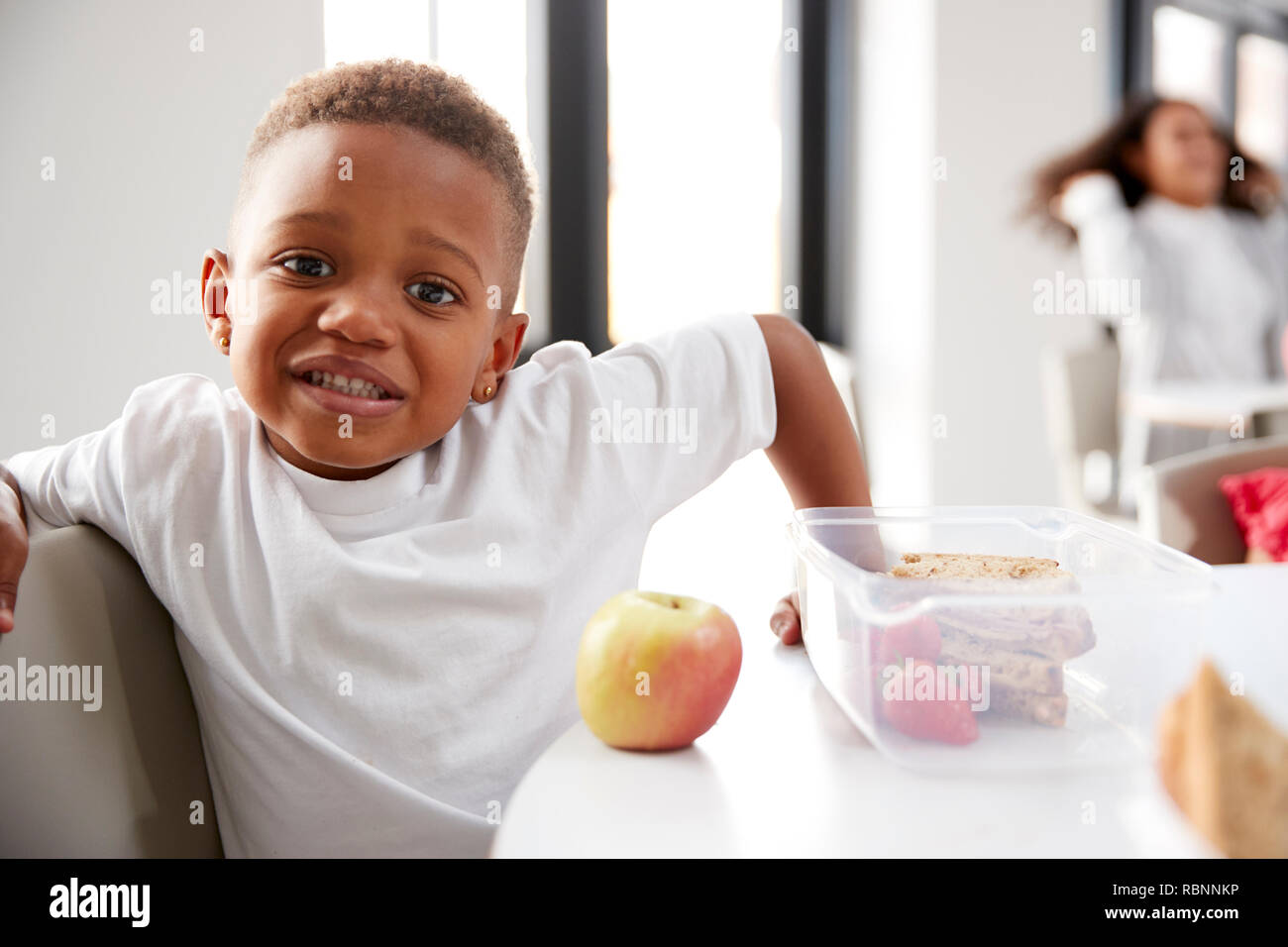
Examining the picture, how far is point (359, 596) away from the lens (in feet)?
→ 2.28

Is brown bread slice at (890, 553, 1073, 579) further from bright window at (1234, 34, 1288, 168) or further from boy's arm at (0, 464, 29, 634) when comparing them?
bright window at (1234, 34, 1288, 168)

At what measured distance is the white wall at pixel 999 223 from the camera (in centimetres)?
275

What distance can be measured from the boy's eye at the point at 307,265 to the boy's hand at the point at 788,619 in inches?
14.9

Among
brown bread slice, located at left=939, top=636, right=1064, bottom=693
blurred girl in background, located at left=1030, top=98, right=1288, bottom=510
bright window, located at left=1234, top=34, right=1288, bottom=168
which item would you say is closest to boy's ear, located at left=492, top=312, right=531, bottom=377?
brown bread slice, located at left=939, top=636, right=1064, bottom=693

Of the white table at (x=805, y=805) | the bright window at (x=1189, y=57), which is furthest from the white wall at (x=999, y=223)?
the white table at (x=805, y=805)

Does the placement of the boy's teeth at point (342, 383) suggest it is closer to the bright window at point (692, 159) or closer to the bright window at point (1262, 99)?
the bright window at point (692, 159)

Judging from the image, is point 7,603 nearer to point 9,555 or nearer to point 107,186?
point 9,555

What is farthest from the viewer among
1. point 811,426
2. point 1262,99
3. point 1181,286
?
point 1262,99

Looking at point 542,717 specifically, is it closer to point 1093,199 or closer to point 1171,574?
point 1171,574

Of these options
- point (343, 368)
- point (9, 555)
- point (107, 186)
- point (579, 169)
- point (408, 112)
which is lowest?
point (9, 555)

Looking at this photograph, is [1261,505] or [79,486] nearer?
[79,486]

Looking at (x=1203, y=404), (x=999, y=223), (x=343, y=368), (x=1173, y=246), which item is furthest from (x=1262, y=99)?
(x=343, y=368)

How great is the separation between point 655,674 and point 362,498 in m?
0.32
